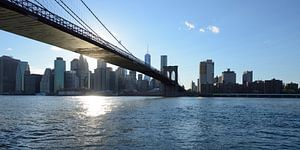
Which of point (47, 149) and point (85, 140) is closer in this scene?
point (47, 149)

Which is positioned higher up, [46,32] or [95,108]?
[46,32]

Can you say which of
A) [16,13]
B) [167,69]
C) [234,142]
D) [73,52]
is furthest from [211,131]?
[167,69]

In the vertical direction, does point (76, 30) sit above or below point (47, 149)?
above

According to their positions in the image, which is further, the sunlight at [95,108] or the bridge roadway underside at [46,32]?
the sunlight at [95,108]

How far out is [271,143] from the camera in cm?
2162

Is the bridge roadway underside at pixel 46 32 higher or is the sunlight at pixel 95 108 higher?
the bridge roadway underside at pixel 46 32

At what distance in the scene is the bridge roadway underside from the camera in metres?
38.8

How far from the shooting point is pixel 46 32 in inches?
1887

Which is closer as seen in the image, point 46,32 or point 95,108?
point 46,32

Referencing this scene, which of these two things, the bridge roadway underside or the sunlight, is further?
the sunlight

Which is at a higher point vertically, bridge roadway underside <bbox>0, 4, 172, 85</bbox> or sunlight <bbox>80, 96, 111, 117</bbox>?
bridge roadway underside <bbox>0, 4, 172, 85</bbox>

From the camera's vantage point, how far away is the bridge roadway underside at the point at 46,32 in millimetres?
38812

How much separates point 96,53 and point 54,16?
27.3m

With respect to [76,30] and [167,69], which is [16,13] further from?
[167,69]
